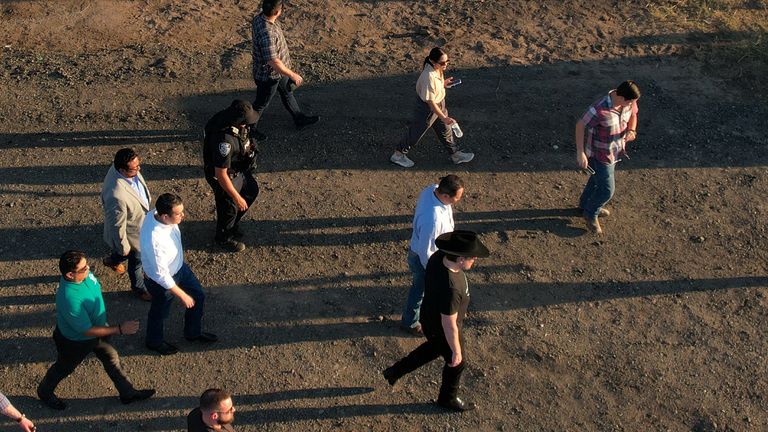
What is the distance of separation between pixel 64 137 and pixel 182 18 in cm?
293

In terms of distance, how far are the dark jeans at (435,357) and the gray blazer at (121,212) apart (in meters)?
2.61

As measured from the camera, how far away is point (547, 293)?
25.3 feet

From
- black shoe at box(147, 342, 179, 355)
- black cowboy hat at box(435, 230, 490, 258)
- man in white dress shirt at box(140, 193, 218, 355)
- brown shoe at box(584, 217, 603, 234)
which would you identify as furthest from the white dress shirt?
brown shoe at box(584, 217, 603, 234)

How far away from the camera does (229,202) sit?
7.47 metres

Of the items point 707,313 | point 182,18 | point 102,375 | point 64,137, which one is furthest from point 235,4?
point 707,313

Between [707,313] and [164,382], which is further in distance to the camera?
[707,313]

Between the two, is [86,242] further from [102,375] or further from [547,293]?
[547,293]

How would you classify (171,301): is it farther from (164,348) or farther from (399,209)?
(399,209)

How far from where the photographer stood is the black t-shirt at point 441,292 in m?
5.66

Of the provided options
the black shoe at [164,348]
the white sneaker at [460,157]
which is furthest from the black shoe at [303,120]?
the black shoe at [164,348]

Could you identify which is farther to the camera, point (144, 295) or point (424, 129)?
point (424, 129)

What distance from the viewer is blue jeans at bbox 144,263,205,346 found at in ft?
20.8

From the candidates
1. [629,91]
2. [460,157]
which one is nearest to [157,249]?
[460,157]

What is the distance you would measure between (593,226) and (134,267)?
15.7 feet
